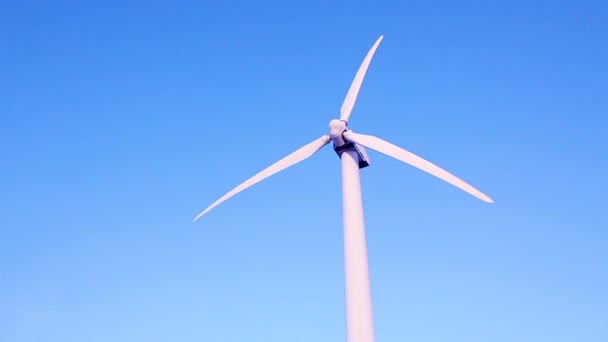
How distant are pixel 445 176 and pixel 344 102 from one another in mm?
7218

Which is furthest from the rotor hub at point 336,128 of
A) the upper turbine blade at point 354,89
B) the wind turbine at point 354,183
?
the upper turbine blade at point 354,89

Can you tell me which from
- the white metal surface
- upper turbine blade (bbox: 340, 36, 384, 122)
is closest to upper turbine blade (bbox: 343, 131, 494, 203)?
the white metal surface

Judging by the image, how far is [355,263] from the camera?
2539 centimetres

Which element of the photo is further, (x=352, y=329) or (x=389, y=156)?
(x=389, y=156)

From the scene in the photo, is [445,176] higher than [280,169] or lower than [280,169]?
lower

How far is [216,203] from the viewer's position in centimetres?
3281

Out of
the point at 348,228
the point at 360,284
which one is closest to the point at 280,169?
the point at 348,228

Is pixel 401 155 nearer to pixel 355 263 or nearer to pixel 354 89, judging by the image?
pixel 354 89

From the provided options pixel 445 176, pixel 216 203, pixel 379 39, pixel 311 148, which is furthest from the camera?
pixel 379 39

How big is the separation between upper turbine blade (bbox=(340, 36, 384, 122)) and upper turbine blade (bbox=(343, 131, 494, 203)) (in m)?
2.06

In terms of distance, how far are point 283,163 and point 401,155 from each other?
20.3 feet

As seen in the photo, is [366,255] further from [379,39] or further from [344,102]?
[379,39]

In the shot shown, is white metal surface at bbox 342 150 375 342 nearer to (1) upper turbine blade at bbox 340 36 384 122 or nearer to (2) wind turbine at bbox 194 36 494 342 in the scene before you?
(2) wind turbine at bbox 194 36 494 342

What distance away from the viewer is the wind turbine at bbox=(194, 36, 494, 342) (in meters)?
24.4
